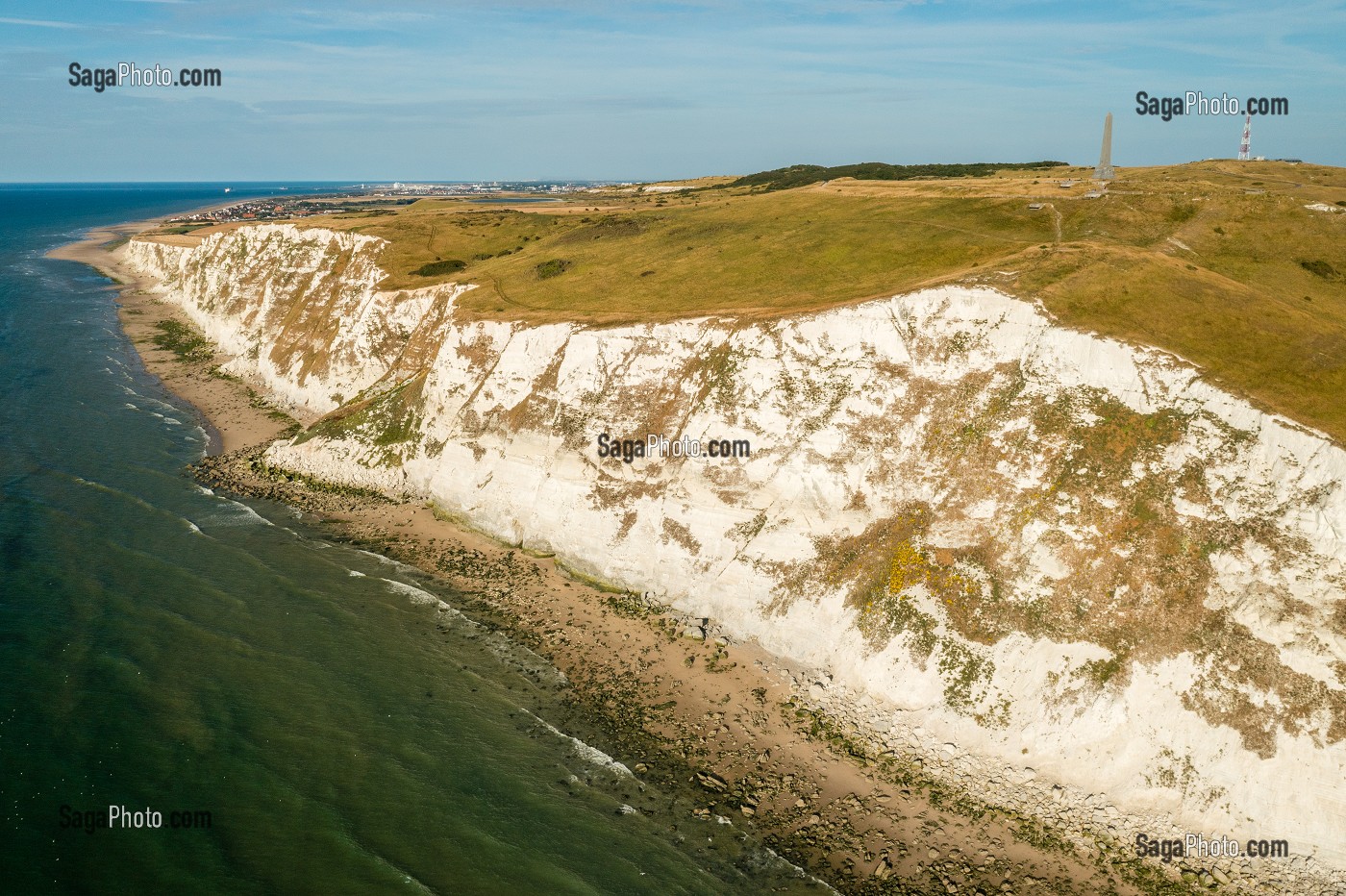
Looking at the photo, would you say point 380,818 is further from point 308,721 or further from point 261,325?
point 261,325

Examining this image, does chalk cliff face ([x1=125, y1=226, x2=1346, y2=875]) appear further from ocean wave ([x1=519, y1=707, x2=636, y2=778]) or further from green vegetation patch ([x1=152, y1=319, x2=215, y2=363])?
green vegetation patch ([x1=152, y1=319, x2=215, y2=363])

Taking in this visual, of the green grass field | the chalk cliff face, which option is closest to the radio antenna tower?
the green grass field

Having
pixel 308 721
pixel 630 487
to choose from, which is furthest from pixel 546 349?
pixel 308 721

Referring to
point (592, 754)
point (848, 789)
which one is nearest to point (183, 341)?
point (592, 754)

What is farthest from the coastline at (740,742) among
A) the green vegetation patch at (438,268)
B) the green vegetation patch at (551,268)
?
the green vegetation patch at (438,268)

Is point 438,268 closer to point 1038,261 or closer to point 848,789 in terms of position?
point 1038,261
